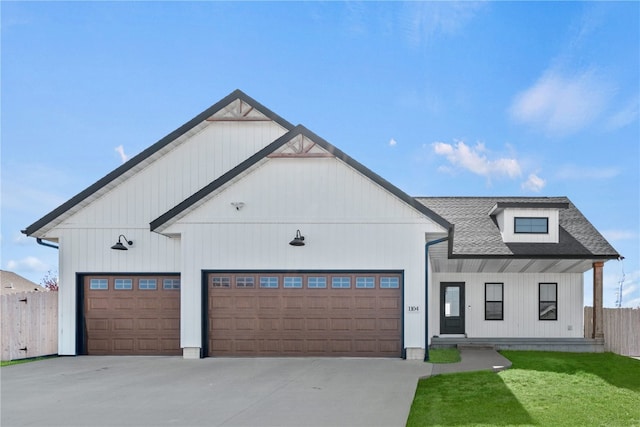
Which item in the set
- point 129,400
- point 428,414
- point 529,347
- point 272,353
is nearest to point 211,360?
point 272,353

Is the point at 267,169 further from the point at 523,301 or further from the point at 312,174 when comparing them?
the point at 523,301

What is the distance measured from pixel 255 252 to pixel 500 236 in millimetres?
8963

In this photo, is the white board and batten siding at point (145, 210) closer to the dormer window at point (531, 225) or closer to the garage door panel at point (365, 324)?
the garage door panel at point (365, 324)

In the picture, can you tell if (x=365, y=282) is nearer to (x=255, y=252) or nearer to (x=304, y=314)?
(x=304, y=314)

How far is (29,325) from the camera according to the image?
15773mm

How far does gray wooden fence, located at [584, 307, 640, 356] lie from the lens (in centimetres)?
1769

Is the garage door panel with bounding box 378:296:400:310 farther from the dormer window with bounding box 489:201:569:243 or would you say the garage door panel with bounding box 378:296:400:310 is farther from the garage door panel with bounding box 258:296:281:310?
the dormer window with bounding box 489:201:569:243

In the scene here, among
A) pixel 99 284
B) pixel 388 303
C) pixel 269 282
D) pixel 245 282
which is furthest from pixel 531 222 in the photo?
pixel 99 284

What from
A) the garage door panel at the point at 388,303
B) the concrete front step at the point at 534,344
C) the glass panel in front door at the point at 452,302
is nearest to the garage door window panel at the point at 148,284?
the garage door panel at the point at 388,303

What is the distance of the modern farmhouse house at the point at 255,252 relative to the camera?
1478 cm

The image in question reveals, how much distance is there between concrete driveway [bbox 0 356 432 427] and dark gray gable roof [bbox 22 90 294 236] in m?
4.05

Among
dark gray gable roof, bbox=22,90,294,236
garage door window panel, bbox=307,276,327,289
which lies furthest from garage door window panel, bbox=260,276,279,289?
dark gray gable roof, bbox=22,90,294,236

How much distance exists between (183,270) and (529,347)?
11081mm

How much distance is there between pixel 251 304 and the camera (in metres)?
15.2
